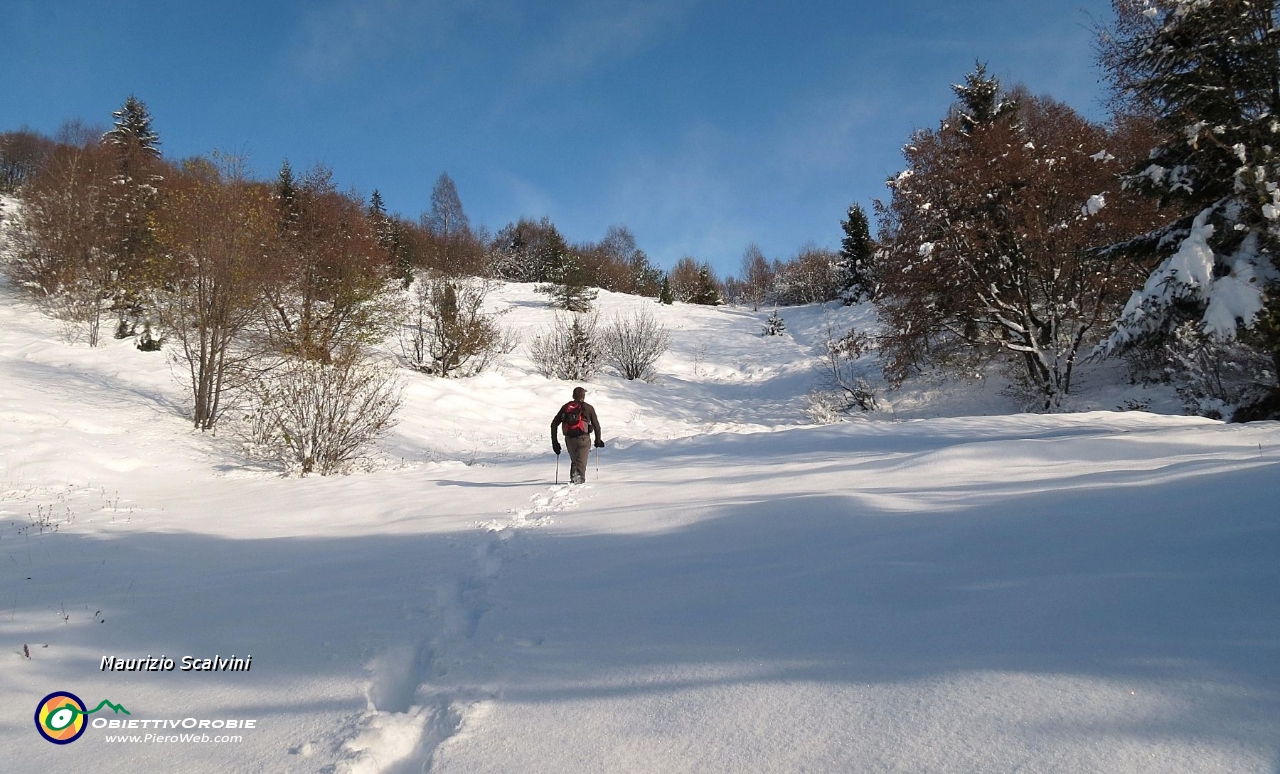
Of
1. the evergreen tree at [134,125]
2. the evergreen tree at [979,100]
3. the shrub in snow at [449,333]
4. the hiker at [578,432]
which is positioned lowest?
the hiker at [578,432]

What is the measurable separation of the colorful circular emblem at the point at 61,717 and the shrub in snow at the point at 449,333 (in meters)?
18.1

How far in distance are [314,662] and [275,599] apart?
1.24m

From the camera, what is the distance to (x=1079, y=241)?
46.8ft

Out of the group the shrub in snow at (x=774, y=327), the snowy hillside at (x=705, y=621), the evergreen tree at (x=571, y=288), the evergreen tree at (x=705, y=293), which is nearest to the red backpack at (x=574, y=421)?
the snowy hillside at (x=705, y=621)

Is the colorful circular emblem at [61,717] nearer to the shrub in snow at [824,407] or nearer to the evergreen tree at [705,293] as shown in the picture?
the shrub in snow at [824,407]

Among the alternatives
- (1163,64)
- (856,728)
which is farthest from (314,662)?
(1163,64)

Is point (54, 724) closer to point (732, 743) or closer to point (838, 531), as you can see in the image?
point (732, 743)

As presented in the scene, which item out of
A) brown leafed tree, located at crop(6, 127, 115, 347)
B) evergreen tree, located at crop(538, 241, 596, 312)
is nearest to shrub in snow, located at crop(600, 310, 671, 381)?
evergreen tree, located at crop(538, 241, 596, 312)

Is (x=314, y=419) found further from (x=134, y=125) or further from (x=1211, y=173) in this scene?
(x=134, y=125)

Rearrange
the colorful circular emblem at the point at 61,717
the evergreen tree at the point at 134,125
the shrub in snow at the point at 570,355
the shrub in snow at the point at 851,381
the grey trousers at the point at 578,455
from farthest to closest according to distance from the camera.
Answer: the evergreen tree at the point at 134,125, the shrub in snow at the point at 570,355, the shrub in snow at the point at 851,381, the grey trousers at the point at 578,455, the colorful circular emblem at the point at 61,717

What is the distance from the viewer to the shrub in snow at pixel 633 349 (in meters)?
23.9

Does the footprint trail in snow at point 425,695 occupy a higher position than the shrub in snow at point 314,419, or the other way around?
the shrub in snow at point 314,419

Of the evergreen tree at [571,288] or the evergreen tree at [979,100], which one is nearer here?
the evergreen tree at [979,100]

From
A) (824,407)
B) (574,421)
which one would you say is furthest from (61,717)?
(824,407)
